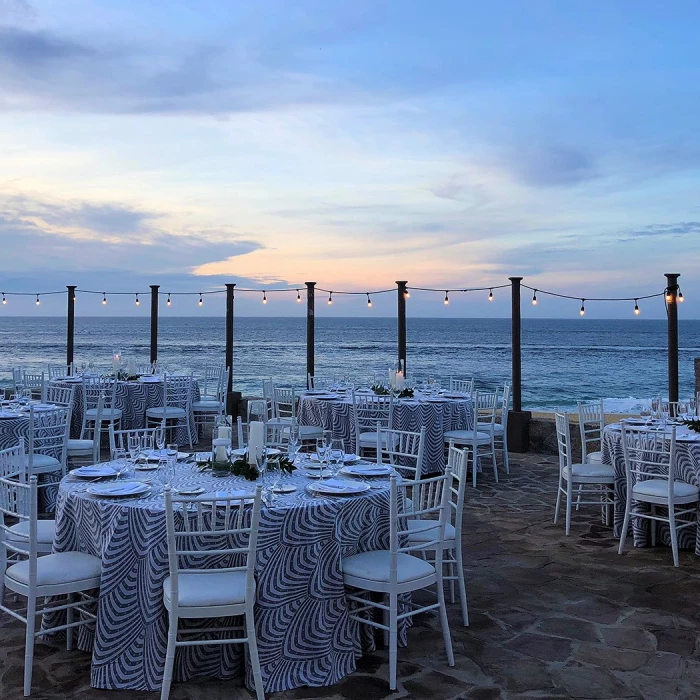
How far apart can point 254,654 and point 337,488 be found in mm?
868

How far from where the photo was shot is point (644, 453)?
558 centimetres

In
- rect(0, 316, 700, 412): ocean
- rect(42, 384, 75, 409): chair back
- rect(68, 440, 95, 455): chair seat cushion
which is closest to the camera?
rect(68, 440, 95, 455): chair seat cushion

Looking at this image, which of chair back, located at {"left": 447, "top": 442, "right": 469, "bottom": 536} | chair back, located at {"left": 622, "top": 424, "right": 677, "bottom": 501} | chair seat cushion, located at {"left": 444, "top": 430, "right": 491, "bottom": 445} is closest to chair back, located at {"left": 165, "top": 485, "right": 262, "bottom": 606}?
chair back, located at {"left": 447, "top": 442, "right": 469, "bottom": 536}

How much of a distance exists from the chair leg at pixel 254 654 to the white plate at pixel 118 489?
880 millimetres

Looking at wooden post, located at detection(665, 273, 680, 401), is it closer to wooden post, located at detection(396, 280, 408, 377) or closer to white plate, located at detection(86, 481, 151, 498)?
wooden post, located at detection(396, 280, 408, 377)

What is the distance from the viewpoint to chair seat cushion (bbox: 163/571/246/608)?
2.89 metres

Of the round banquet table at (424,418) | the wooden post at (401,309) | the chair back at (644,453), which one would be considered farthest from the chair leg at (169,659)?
the wooden post at (401,309)

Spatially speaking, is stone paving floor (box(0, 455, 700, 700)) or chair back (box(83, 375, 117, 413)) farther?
chair back (box(83, 375, 117, 413))

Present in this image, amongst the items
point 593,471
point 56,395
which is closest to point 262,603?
point 593,471

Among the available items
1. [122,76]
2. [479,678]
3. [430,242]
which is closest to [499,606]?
[479,678]

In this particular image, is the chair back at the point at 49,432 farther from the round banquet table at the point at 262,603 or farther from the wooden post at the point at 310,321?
the wooden post at the point at 310,321

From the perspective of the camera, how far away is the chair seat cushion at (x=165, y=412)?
31.1ft

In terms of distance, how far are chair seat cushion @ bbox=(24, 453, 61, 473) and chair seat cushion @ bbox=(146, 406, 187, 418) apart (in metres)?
3.04

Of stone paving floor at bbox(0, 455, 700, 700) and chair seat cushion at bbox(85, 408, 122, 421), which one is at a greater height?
chair seat cushion at bbox(85, 408, 122, 421)
